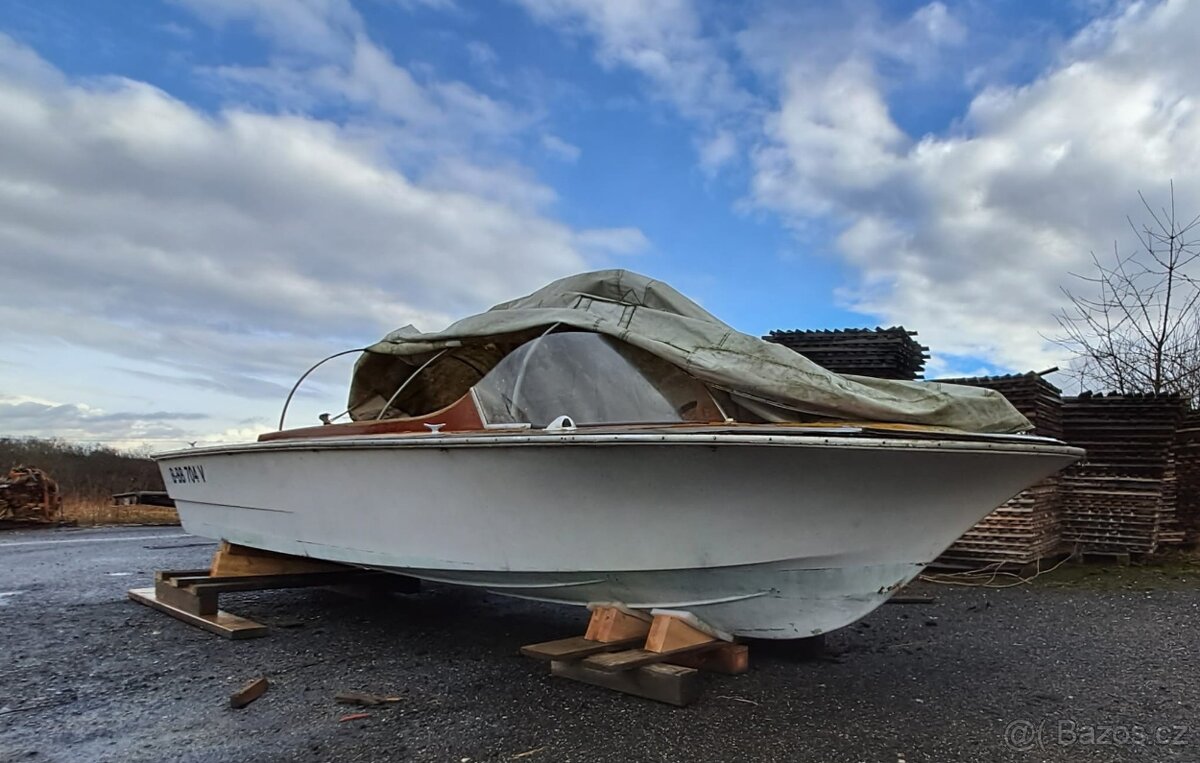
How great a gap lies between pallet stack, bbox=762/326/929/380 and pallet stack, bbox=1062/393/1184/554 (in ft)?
5.49

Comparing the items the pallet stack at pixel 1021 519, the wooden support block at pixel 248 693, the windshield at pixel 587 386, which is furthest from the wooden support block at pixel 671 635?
the pallet stack at pixel 1021 519

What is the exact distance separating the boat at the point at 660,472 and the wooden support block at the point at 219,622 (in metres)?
0.53

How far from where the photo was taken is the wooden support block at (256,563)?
4867 millimetres

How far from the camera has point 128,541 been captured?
9.53 m

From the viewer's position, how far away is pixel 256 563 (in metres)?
4.92

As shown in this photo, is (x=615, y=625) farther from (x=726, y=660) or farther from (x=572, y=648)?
(x=726, y=660)

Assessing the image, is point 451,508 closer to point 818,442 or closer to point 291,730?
point 291,730

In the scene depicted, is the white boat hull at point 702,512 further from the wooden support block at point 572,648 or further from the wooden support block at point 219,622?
the wooden support block at point 219,622

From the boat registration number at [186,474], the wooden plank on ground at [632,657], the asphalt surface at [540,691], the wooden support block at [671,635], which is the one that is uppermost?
the boat registration number at [186,474]

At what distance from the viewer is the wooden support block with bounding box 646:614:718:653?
119 inches

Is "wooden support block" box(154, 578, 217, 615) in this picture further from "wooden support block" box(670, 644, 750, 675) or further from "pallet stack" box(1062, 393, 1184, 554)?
"pallet stack" box(1062, 393, 1184, 554)

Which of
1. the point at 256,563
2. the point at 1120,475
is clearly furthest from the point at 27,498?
the point at 1120,475

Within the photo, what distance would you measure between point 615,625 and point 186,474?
3963mm

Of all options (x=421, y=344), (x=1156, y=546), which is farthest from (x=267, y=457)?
(x=1156, y=546)
